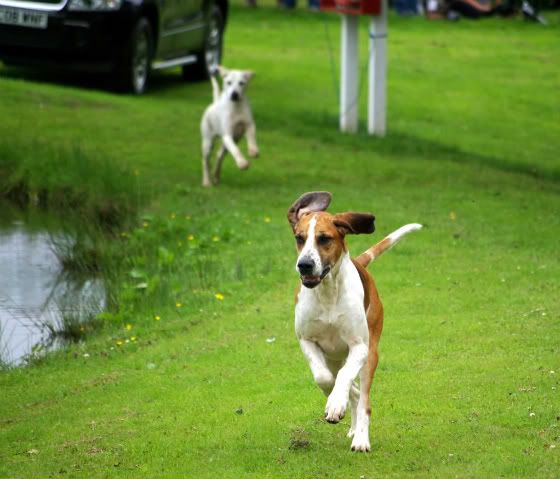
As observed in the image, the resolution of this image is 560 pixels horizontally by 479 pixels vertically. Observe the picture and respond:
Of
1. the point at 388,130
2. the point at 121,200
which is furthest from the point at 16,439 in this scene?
the point at 388,130

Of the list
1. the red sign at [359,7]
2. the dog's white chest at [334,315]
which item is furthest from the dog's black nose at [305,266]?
the red sign at [359,7]

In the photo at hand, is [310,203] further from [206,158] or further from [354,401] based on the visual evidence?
[206,158]

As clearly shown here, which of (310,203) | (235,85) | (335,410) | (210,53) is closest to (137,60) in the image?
(210,53)

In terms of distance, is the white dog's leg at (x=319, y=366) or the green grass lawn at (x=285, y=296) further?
the green grass lawn at (x=285, y=296)

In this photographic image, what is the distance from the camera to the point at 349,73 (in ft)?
64.0

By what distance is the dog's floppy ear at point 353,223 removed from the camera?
22.6 ft

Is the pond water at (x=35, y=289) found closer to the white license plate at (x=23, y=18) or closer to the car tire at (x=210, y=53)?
the white license plate at (x=23, y=18)

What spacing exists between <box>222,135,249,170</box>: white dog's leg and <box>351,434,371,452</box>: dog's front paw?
26.7 ft

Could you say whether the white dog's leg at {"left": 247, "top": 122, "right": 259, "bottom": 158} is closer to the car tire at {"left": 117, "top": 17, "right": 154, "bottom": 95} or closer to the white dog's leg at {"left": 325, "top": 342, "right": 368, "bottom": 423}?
the car tire at {"left": 117, "top": 17, "right": 154, "bottom": 95}

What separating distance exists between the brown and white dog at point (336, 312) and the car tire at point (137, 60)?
512 inches

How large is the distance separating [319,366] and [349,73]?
1296 centimetres

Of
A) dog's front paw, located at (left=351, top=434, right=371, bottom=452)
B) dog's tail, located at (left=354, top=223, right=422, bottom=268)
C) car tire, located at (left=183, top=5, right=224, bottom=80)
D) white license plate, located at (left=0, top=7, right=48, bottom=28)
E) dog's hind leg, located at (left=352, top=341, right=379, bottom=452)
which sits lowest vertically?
car tire, located at (left=183, top=5, right=224, bottom=80)

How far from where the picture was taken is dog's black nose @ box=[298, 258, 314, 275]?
655 centimetres

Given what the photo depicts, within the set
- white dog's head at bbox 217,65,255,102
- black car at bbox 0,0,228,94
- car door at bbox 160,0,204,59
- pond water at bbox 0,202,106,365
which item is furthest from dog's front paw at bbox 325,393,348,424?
car door at bbox 160,0,204,59
